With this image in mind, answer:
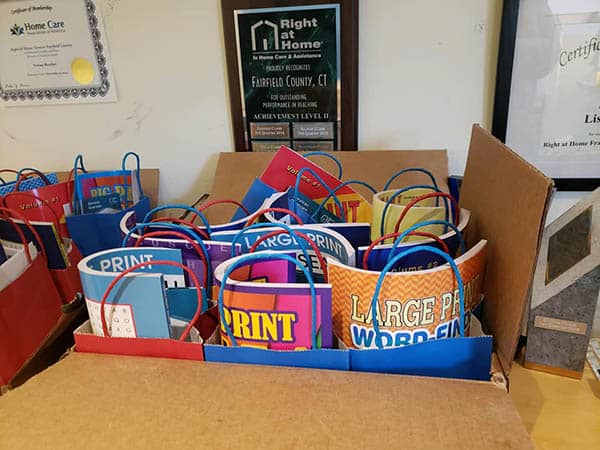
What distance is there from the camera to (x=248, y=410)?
521 millimetres

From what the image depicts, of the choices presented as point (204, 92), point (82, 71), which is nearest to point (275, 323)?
point (204, 92)

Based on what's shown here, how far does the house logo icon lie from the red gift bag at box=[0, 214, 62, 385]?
0.70 m

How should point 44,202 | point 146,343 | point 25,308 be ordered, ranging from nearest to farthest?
point 146,343
point 25,308
point 44,202

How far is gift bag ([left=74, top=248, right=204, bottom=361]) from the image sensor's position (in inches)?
23.9

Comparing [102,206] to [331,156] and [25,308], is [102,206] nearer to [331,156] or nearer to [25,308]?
[25,308]

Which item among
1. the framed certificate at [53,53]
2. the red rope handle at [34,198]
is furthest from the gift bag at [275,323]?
the framed certificate at [53,53]

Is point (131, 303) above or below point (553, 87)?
below

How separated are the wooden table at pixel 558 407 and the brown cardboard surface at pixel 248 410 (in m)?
0.22

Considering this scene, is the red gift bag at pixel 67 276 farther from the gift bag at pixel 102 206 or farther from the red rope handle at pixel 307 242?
the red rope handle at pixel 307 242

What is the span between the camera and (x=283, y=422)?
19.8 inches

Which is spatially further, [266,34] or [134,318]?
[266,34]

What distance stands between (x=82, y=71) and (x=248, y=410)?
114 cm

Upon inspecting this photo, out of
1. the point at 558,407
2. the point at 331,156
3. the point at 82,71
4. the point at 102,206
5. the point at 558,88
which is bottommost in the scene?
the point at 558,407

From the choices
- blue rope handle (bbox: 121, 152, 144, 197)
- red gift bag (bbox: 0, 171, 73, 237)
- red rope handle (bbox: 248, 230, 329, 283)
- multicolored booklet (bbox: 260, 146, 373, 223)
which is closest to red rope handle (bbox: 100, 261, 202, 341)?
red rope handle (bbox: 248, 230, 329, 283)
